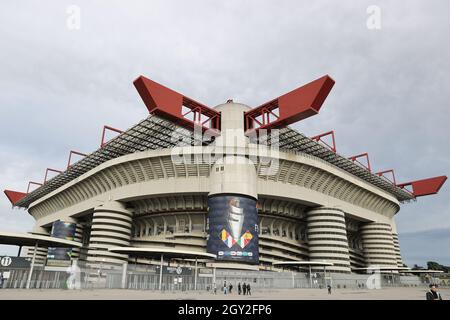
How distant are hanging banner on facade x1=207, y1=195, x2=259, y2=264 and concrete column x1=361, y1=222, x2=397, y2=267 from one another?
38.8m

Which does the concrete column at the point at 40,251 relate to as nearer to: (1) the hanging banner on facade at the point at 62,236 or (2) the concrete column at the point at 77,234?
(1) the hanging banner on facade at the point at 62,236

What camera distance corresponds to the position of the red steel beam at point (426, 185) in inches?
3174

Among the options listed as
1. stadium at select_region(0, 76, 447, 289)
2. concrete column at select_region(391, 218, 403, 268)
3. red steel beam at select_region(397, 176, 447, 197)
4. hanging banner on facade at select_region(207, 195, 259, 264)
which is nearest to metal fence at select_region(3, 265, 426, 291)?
stadium at select_region(0, 76, 447, 289)

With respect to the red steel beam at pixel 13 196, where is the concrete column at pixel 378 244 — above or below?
below

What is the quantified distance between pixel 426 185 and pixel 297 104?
192 ft

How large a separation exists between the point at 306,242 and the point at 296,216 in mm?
6182

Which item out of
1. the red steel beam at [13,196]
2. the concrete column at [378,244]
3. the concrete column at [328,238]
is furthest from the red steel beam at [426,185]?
the red steel beam at [13,196]

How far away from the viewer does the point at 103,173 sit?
60.2m

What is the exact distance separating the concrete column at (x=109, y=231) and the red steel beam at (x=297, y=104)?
28.3 metres

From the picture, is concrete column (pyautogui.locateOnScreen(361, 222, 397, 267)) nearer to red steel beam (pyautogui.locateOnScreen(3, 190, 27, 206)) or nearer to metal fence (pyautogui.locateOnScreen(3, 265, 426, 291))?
metal fence (pyautogui.locateOnScreen(3, 265, 426, 291))

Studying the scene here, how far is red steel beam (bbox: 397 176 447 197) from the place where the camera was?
8062cm

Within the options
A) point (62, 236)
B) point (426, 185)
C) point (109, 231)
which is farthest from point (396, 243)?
point (62, 236)
